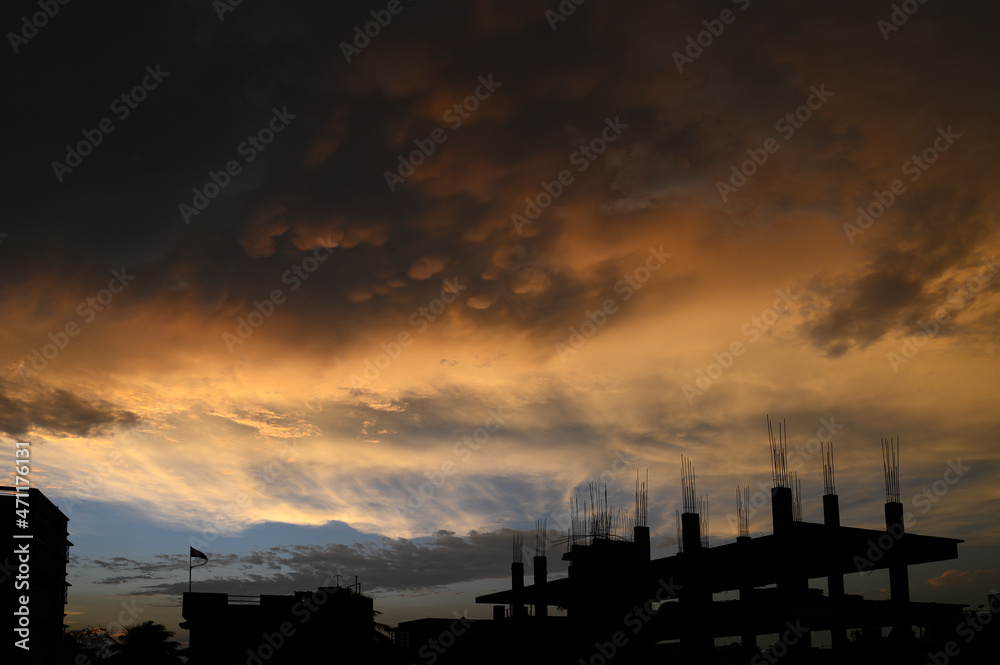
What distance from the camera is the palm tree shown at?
1964 inches

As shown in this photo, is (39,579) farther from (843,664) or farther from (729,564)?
(843,664)

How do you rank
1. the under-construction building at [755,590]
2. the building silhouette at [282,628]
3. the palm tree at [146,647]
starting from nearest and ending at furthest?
the under-construction building at [755,590], the building silhouette at [282,628], the palm tree at [146,647]

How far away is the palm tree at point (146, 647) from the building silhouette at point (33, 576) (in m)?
18.9

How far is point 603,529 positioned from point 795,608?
525 inches

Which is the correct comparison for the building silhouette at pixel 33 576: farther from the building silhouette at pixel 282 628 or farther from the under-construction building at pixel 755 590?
the under-construction building at pixel 755 590

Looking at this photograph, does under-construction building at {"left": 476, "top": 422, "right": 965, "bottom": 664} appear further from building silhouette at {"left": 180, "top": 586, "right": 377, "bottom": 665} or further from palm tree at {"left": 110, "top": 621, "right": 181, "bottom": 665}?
palm tree at {"left": 110, "top": 621, "right": 181, "bottom": 665}

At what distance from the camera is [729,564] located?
21.5m

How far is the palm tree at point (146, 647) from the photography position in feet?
164

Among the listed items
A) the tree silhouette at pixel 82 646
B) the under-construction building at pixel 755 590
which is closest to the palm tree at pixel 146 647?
the tree silhouette at pixel 82 646

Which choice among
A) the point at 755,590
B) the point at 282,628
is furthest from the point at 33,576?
the point at 755,590

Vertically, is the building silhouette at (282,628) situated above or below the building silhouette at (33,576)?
below

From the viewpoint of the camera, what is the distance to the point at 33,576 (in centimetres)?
2712

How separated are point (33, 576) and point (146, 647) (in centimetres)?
2996

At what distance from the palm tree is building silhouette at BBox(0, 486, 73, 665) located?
1895 cm
